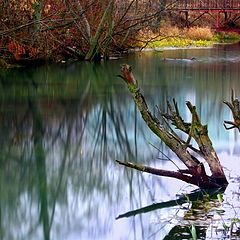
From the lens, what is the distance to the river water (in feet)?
19.6

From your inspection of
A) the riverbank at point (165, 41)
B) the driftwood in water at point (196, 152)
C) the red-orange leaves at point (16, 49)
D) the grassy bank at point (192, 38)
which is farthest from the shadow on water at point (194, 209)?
the grassy bank at point (192, 38)

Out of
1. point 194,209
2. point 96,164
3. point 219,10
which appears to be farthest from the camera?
point 219,10

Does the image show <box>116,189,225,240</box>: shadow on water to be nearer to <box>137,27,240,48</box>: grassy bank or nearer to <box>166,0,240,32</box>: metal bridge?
<box>137,27,240,48</box>: grassy bank

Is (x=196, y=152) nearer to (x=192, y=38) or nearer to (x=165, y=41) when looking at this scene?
(x=165, y=41)

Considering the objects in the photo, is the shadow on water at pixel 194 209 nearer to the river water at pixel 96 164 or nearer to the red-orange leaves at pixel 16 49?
the river water at pixel 96 164

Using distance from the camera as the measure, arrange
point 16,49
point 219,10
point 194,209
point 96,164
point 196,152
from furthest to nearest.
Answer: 1. point 219,10
2. point 16,49
3. point 96,164
4. point 196,152
5. point 194,209

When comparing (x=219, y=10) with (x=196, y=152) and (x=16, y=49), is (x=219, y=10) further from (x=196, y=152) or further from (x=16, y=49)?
(x=196, y=152)

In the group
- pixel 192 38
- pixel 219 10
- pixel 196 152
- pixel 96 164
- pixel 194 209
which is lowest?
pixel 194 209

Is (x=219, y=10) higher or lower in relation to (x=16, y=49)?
higher

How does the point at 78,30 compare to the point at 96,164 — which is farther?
the point at 78,30

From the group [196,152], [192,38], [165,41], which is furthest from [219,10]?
[196,152]

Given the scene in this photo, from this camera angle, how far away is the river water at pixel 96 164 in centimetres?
598

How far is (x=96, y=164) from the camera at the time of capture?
334 inches

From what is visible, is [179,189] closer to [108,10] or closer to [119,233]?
[119,233]
